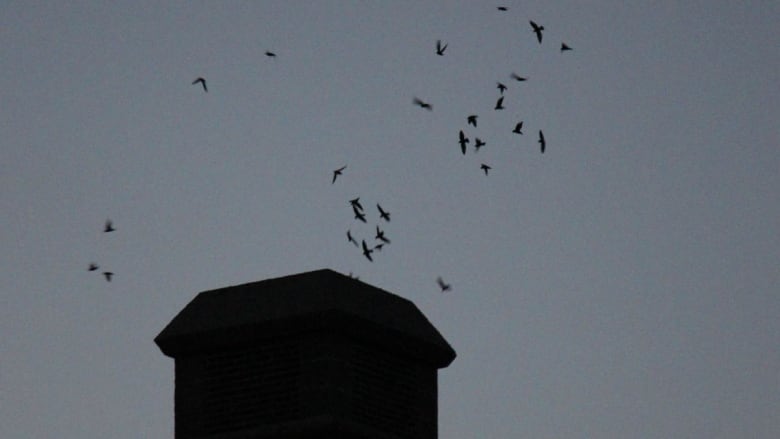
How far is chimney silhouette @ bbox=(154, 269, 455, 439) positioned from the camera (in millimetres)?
64375

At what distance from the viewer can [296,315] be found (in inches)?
2554

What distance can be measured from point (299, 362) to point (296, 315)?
159cm

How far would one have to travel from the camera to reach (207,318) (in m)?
66.9

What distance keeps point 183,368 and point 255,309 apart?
3.35 meters

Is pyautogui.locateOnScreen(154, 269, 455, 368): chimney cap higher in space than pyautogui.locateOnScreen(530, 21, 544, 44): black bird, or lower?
lower

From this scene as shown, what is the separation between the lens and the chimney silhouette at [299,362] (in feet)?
211

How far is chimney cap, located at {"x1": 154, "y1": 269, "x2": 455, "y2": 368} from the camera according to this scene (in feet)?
214

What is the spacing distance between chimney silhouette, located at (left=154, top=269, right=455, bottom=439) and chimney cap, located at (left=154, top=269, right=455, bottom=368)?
1.4 inches

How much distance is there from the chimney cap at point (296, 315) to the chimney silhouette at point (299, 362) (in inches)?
1.4

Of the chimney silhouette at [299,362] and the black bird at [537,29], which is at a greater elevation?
the black bird at [537,29]

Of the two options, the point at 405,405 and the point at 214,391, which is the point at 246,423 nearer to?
the point at 214,391

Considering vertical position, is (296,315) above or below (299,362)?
above

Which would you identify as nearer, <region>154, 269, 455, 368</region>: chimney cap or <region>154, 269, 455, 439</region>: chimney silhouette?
<region>154, 269, 455, 439</region>: chimney silhouette

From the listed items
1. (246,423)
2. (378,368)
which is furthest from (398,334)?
(246,423)
